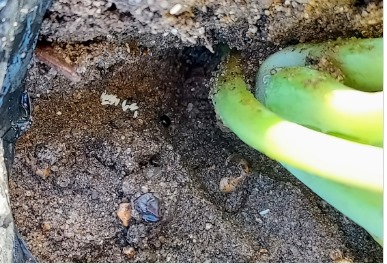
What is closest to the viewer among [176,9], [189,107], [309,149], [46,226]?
[309,149]

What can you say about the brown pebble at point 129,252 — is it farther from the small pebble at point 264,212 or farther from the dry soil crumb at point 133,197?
the small pebble at point 264,212

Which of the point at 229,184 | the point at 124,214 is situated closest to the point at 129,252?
the point at 124,214

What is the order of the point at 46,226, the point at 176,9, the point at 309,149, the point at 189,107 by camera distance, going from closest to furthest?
the point at 309,149 → the point at 176,9 → the point at 46,226 → the point at 189,107

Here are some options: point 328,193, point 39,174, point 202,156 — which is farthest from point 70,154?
point 328,193

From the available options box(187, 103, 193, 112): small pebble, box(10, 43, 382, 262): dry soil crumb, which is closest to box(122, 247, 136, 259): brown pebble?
box(10, 43, 382, 262): dry soil crumb

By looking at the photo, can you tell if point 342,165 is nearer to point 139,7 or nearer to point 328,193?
point 328,193

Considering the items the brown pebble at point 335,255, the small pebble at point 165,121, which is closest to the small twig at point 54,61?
the small pebble at point 165,121

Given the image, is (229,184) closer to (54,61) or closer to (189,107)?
(189,107)

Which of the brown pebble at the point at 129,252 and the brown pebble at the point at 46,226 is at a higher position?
the brown pebble at the point at 46,226
